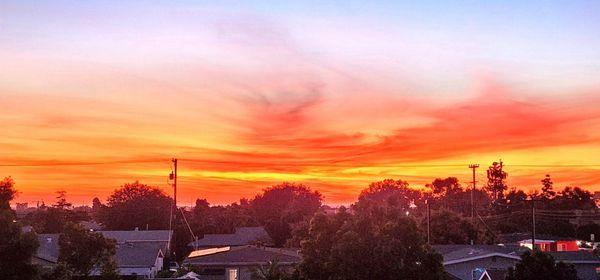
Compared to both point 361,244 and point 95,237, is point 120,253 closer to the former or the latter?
point 95,237

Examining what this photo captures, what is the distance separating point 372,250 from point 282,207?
100 metres

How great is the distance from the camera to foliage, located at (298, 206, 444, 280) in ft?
92.3

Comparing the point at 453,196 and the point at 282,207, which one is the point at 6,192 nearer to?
the point at 282,207

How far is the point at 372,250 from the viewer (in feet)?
93.1

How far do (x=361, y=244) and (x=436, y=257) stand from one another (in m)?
3.54

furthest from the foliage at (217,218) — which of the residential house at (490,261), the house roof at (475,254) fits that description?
the residential house at (490,261)

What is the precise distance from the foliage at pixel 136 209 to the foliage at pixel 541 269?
3186 inches

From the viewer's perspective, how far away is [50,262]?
1932 inches

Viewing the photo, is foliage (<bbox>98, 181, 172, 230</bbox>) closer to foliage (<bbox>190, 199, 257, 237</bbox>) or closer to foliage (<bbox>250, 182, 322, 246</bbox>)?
foliage (<bbox>190, 199, 257, 237</bbox>)

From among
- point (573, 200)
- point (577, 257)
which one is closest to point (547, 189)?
point (573, 200)

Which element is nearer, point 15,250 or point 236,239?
point 15,250

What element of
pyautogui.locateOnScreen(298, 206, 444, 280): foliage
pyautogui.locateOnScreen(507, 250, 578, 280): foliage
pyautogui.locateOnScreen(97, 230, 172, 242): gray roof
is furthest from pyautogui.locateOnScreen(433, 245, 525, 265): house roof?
pyautogui.locateOnScreen(97, 230, 172, 242): gray roof

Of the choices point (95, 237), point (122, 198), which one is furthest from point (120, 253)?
point (122, 198)

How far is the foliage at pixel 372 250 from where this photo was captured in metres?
28.1
